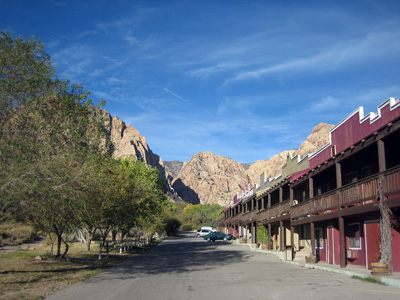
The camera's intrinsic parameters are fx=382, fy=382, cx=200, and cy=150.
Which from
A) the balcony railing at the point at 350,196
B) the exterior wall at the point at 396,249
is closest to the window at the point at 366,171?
the balcony railing at the point at 350,196

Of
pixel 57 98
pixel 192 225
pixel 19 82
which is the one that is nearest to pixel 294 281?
pixel 57 98

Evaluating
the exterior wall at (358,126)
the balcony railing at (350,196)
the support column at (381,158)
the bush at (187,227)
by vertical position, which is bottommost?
the bush at (187,227)

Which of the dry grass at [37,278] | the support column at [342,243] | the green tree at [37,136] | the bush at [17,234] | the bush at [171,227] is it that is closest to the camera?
the dry grass at [37,278]

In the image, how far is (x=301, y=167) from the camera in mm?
30172

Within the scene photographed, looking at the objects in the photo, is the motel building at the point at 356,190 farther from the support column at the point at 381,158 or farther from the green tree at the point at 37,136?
the green tree at the point at 37,136

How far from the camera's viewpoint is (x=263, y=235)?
37.0 meters

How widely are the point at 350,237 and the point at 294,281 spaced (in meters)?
6.33

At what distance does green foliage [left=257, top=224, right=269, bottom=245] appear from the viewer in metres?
36.8

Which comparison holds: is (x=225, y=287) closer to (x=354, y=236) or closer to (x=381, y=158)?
(x=381, y=158)

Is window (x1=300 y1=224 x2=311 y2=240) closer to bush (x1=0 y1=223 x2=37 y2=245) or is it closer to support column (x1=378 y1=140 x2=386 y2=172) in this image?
support column (x1=378 y1=140 x2=386 y2=172)

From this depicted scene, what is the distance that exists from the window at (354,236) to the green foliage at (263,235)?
17.7m

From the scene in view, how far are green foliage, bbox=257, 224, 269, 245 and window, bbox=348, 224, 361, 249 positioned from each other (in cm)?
1773

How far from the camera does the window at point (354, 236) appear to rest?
18609mm

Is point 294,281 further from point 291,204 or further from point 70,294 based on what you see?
point 291,204
